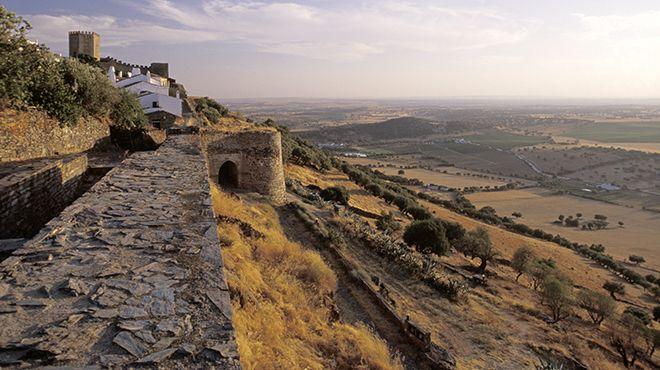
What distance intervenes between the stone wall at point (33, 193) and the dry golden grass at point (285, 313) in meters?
2.57

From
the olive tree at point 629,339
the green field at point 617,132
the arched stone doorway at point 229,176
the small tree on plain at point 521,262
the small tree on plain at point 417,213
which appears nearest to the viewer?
the olive tree at point 629,339

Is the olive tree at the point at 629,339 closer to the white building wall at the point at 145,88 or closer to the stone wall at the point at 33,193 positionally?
the stone wall at the point at 33,193

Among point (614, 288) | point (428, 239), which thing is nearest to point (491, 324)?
point (428, 239)

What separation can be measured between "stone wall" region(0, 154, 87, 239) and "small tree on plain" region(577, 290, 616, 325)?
17.0 metres

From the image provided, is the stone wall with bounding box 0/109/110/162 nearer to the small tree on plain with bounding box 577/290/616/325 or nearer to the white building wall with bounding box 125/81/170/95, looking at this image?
the white building wall with bounding box 125/81/170/95

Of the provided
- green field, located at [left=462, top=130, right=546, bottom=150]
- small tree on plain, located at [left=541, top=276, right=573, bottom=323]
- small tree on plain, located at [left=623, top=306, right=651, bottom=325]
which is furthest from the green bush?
green field, located at [left=462, top=130, right=546, bottom=150]

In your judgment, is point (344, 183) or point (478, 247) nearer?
point (478, 247)

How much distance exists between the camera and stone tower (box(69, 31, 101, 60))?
1056 inches

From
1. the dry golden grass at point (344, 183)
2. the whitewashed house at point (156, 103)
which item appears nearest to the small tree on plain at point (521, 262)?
the dry golden grass at point (344, 183)

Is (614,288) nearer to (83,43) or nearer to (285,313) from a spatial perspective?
(285,313)

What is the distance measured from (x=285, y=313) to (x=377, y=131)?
102m

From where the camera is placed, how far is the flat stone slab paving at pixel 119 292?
2523mm

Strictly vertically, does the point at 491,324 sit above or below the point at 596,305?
above

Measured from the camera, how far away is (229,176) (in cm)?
1554
